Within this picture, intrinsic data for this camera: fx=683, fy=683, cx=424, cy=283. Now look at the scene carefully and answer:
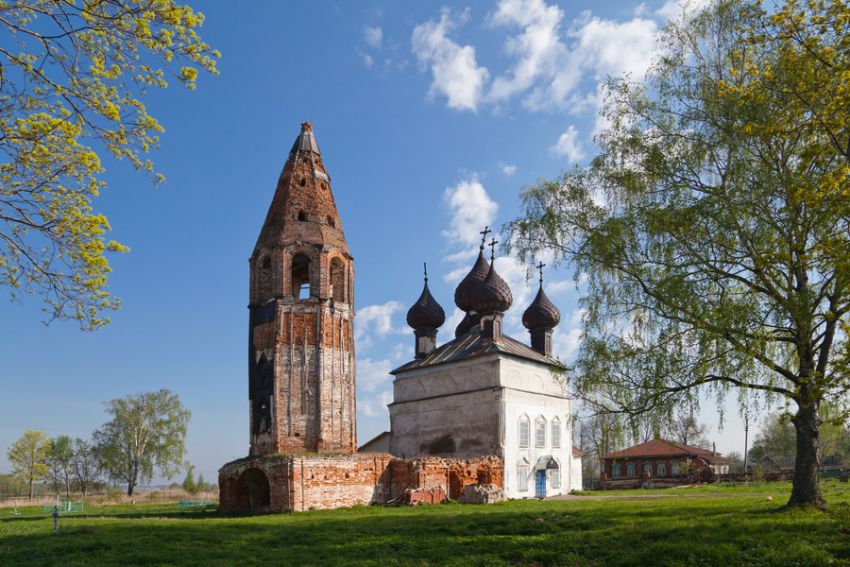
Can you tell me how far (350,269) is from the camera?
27.1m

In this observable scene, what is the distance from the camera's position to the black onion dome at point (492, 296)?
3169 centimetres

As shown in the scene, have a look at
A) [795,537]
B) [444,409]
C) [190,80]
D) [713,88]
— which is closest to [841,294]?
[795,537]

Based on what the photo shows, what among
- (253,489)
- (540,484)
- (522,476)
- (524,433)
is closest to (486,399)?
(524,433)

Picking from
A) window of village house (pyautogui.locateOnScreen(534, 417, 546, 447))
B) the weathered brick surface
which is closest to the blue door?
window of village house (pyautogui.locateOnScreen(534, 417, 546, 447))

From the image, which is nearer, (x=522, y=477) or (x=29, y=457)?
(x=522, y=477)

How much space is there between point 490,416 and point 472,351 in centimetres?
312

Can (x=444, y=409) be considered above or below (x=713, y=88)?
below

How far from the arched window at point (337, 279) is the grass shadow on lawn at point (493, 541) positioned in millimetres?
11607

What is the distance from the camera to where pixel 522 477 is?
28.8 m

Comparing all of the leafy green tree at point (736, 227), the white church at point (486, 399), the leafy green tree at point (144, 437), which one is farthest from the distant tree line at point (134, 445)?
the leafy green tree at point (736, 227)

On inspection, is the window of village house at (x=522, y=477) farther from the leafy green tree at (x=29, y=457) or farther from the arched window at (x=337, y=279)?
the leafy green tree at (x=29, y=457)

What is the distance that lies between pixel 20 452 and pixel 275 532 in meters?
42.7

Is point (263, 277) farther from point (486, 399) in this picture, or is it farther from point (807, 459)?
point (807, 459)

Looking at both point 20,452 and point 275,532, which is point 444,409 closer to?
point 275,532
